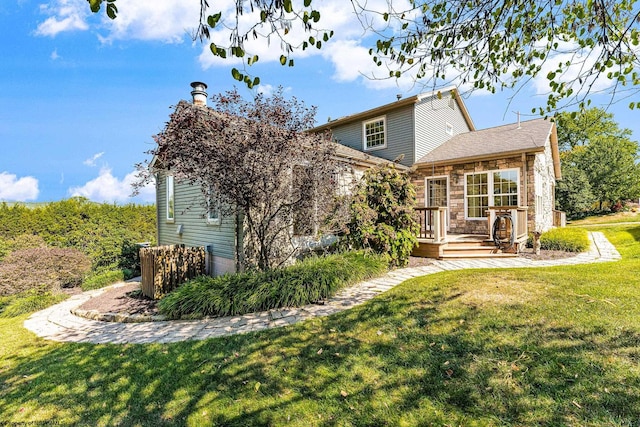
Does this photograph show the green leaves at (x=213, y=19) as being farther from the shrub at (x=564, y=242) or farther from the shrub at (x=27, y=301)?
the shrub at (x=564, y=242)

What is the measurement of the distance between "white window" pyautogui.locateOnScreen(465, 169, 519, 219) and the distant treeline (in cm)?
1336

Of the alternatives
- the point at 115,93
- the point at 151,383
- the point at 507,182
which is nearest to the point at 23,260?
the point at 115,93

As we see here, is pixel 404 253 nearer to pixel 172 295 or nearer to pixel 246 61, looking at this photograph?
pixel 172 295

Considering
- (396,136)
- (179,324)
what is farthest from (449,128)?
(179,324)

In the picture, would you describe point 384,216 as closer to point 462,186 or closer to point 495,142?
point 462,186

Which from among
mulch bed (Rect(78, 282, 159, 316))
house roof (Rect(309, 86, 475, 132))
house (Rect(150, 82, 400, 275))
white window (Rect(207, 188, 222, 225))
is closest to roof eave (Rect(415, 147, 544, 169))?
house roof (Rect(309, 86, 475, 132))

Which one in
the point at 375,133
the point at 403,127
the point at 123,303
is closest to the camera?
the point at 123,303

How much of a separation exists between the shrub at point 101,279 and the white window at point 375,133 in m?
11.9

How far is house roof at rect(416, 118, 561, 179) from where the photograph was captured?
34.7ft

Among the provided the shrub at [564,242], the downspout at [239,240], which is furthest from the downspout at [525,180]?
the downspout at [239,240]

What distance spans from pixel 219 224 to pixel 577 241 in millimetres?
11364

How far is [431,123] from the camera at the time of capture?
1434cm

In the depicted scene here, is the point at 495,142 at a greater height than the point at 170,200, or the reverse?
the point at 495,142

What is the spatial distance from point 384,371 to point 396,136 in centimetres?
1251
